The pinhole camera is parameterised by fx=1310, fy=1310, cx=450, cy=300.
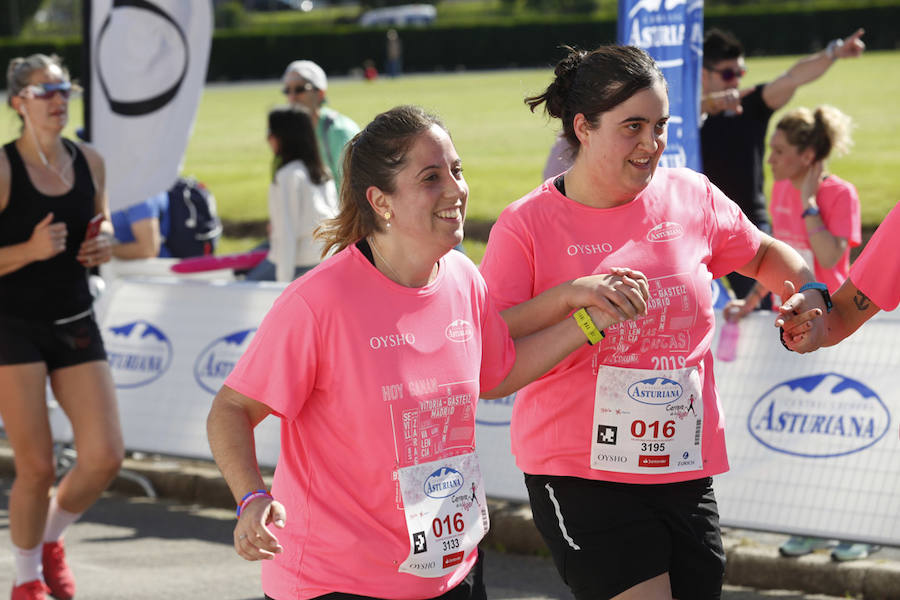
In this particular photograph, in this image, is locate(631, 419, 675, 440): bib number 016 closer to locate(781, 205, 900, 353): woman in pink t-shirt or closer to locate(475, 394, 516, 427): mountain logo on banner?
locate(781, 205, 900, 353): woman in pink t-shirt

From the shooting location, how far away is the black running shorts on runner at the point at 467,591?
2.85 meters

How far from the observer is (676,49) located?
6277mm

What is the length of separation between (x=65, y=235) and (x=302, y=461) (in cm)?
266

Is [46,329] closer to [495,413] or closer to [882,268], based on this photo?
[495,413]

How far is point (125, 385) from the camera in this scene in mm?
7594

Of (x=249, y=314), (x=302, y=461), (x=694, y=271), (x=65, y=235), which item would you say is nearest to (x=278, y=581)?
(x=302, y=461)

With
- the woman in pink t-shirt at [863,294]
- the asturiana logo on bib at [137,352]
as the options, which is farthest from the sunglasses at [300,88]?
the woman in pink t-shirt at [863,294]

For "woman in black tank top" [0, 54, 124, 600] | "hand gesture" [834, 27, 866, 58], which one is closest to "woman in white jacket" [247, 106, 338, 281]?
"woman in black tank top" [0, 54, 124, 600]

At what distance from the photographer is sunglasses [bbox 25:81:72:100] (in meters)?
5.41

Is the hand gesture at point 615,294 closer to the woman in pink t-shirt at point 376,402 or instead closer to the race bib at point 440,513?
the woman in pink t-shirt at point 376,402

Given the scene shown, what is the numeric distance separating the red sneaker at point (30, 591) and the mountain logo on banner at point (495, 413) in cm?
214

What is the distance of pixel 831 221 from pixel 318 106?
12.4ft

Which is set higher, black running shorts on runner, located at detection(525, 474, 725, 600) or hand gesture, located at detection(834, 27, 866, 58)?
hand gesture, located at detection(834, 27, 866, 58)

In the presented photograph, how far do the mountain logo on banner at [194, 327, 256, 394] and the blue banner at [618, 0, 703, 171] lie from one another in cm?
253
